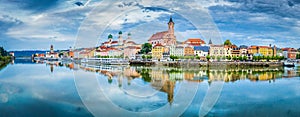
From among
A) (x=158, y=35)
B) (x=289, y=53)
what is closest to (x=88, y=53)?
(x=158, y=35)

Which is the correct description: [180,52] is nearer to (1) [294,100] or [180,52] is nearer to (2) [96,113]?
(1) [294,100]

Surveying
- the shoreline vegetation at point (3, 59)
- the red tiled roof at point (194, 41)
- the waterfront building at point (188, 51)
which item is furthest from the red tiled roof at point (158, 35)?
the shoreline vegetation at point (3, 59)

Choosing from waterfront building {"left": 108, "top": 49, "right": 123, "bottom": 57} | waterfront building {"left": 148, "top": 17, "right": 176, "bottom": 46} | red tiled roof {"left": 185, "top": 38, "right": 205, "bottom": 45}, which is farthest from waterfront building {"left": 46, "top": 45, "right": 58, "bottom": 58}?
red tiled roof {"left": 185, "top": 38, "right": 205, "bottom": 45}

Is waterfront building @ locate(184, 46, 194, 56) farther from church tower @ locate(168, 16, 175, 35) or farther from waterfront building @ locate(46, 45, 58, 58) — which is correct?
waterfront building @ locate(46, 45, 58, 58)

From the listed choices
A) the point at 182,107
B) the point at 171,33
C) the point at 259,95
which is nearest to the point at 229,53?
the point at 171,33

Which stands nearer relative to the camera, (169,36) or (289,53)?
(169,36)

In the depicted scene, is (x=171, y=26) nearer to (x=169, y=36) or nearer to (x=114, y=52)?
(x=169, y=36)

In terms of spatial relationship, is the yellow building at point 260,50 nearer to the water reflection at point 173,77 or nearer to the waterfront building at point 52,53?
the water reflection at point 173,77

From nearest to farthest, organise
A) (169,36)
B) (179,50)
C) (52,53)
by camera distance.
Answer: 1. (179,50)
2. (169,36)
3. (52,53)

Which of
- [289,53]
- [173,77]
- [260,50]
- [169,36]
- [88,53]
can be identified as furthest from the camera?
[88,53]

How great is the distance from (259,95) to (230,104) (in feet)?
6.40

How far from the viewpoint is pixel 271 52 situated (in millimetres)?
35750

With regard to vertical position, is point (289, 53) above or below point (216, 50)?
below

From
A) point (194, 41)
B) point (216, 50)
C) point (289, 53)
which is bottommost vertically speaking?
point (289, 53)
